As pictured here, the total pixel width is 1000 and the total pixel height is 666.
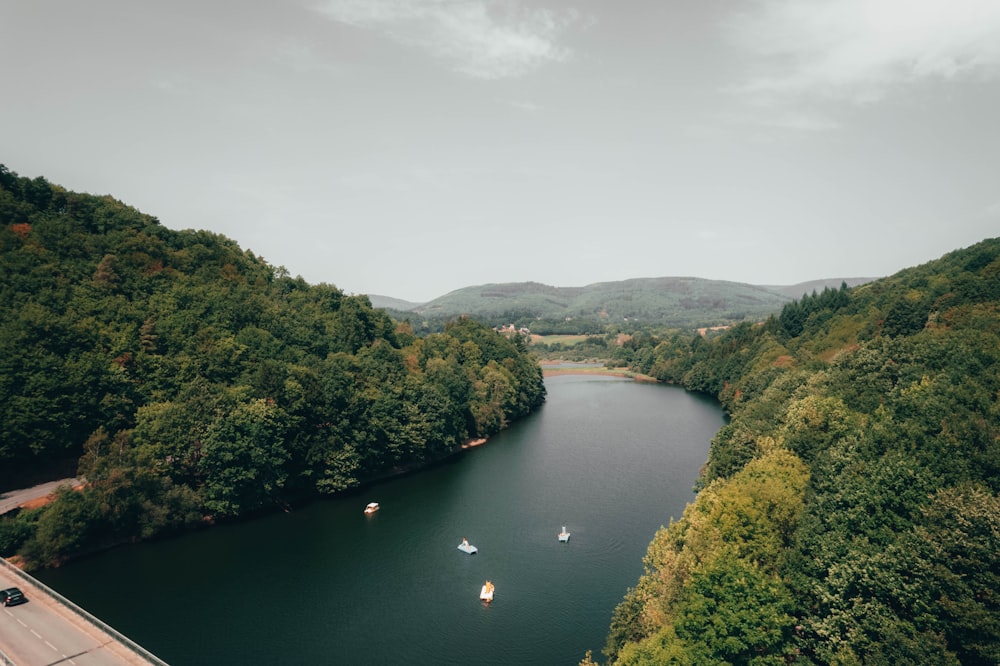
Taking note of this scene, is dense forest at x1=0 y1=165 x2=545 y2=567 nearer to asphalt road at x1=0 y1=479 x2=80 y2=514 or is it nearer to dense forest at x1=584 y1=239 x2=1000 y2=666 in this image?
asphalt road at x1=0 y1=479 x2=80 y2=514

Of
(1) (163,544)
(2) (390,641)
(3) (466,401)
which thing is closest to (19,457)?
(1) (163,544)

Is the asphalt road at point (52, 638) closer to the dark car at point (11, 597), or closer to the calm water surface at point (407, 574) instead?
the dark car at point (11, 597)

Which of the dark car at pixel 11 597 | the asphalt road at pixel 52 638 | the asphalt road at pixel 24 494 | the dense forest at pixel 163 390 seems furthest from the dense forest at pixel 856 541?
the asphalt road at pixel 24 494

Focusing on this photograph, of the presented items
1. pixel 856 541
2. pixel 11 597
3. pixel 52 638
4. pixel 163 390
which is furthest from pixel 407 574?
pixel 163 390

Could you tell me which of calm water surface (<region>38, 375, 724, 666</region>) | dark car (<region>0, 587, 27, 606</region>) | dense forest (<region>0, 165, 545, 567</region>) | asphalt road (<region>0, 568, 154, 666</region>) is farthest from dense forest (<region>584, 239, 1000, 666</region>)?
dense forest (<region>0, 165, 545, 567</region>)

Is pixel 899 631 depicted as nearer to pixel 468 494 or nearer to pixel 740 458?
pixel 740 458
